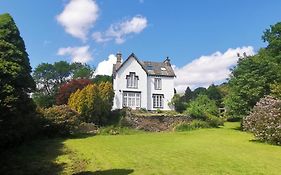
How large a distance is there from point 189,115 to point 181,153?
27.3 metres

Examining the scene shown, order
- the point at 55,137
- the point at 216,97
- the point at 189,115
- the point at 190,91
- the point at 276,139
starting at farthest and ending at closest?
the point at 190,91 < the point at 216,97 < the point at 189,115 < the point at 55,137 < the point at 276,139

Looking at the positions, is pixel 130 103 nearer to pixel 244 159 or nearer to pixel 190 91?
pixel 244 159

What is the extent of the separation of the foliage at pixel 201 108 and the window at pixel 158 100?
6.53m

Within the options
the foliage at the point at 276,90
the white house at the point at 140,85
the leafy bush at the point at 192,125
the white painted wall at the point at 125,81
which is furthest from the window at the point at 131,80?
the foliage at the point at 276,90

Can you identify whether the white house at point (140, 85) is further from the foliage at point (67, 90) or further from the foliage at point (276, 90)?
the foliage at point (276, 90)

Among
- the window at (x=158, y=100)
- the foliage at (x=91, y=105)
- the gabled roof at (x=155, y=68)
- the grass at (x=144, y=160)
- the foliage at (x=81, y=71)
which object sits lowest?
the grass at (x=144, y=160)

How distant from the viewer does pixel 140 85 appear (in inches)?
2207

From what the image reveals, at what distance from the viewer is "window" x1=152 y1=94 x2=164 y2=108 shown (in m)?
56.7

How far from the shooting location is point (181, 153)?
21453mm

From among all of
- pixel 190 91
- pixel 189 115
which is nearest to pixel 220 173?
pixel 189 115

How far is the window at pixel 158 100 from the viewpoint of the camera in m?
56.7

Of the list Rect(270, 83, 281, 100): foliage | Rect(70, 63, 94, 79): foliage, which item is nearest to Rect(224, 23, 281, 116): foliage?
Rect(270, 83, 281, 100): foliage

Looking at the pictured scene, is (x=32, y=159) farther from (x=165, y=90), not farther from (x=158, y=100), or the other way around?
(x=165, y=90)

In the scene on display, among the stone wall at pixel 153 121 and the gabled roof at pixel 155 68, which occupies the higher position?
the gabled roof at pixel 155 68
